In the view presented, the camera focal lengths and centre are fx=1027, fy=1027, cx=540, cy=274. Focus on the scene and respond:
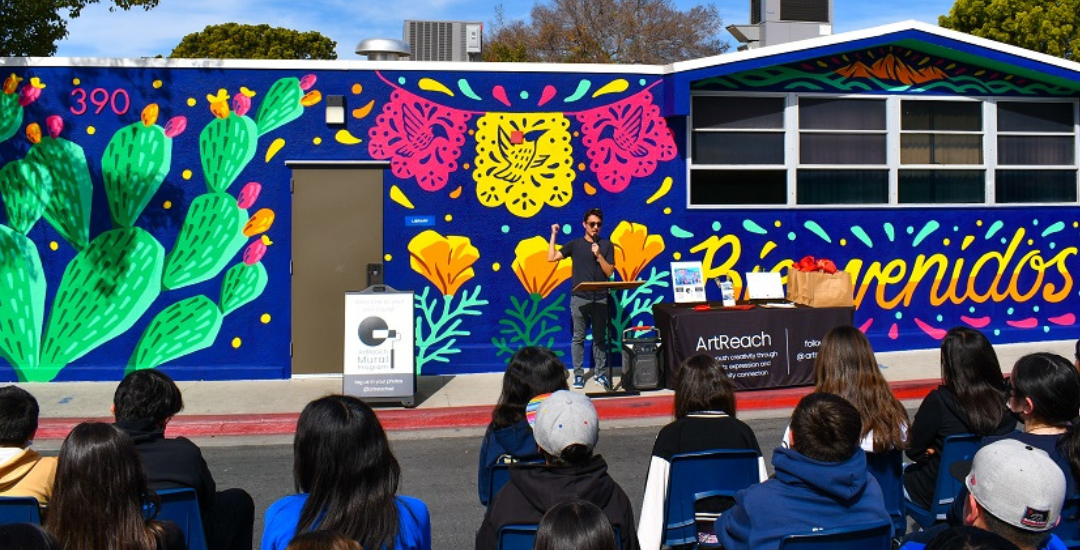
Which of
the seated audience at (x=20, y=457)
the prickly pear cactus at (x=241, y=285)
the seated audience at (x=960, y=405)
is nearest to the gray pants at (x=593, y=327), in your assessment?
the prickly pear cactus at (x=241, y=285)

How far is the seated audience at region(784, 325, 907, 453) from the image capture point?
16.9 feet

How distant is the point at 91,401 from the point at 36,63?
403 centimetres

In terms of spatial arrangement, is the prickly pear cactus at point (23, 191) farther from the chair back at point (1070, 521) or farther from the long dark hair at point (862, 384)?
the chair back at point (1070, 521)

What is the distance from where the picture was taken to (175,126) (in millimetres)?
12047

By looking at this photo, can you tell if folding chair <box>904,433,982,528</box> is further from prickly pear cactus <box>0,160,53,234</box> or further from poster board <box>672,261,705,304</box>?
prickly pear cactus <box>0,160,53,234</box>

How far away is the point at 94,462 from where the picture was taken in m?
3.60

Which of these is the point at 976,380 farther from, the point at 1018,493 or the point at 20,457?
the point at 20,457

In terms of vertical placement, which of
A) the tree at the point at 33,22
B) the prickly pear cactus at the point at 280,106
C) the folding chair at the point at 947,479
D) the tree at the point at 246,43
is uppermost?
the tree at the point at 246,43

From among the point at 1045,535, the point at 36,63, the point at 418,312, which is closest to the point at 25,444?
the point at 1045,535

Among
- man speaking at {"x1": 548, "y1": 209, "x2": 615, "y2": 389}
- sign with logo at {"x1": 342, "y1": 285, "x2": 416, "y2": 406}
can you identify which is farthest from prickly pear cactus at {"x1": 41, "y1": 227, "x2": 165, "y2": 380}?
man speaking at {"x1": 548, "y1": 209, "x2": 615, "y2": 389}

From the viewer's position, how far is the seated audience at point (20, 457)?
433 centimetres

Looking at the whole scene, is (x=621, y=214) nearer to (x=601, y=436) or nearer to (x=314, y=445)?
(x=601, y=436)

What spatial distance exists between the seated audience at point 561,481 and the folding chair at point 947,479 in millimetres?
2069

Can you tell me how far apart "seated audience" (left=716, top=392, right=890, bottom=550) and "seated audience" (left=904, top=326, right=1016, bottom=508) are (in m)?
1.57
